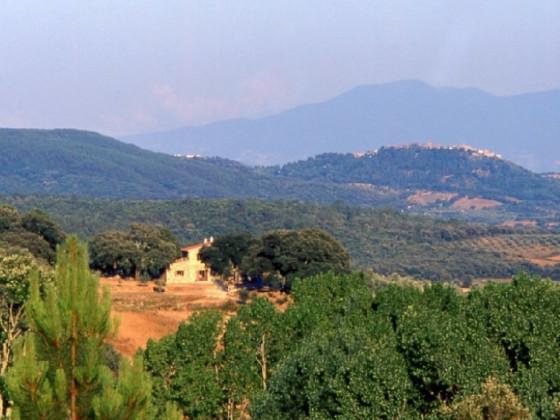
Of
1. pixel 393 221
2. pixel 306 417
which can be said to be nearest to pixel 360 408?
pixel 306 417

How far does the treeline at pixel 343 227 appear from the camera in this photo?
87.3 meters

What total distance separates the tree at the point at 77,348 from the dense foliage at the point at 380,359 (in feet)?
22.8

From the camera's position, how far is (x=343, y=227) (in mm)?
111312

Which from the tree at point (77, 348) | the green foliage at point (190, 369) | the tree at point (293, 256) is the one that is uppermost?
the tree at point (293, 256)

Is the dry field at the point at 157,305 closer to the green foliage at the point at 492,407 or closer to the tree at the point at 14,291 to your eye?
the tree at the point at 14,291

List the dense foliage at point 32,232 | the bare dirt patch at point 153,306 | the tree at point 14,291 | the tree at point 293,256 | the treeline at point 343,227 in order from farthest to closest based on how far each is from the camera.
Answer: the treeline at point 343,227 < the tree at point 293,256 < the dense foliage at point 32,232 < the bare dirt patch at point 153,306 < the tree at point 14,291

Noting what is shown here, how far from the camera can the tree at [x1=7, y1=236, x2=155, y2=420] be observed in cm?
948

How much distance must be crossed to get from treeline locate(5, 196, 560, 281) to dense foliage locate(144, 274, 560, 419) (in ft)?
190

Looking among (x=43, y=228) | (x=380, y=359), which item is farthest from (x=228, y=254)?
(x=380, y=359)

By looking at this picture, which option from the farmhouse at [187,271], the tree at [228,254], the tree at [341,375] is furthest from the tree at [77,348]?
the farmhouse at [187,271]

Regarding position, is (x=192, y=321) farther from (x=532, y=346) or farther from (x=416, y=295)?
(x=532, y=346)

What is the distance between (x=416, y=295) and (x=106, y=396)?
1687 cm

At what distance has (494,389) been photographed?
49.0 ft

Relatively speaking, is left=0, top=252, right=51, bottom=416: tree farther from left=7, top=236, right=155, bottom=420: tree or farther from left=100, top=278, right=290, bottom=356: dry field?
left=7, top=236, right=155, bottom=420: tree
